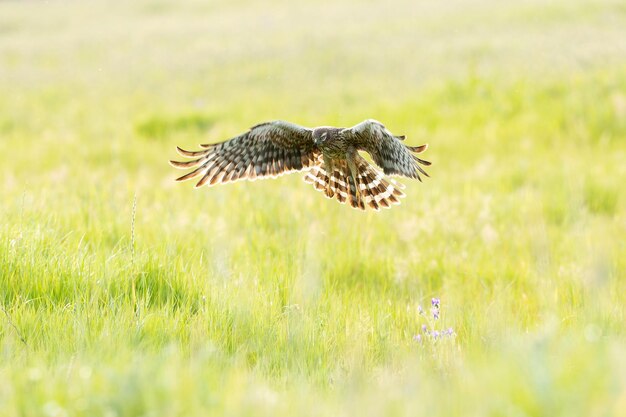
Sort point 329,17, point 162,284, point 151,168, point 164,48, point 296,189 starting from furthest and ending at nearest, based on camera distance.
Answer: point 329,17 < point 164,48 < point 151,168 < point 296,189 < point 162,284

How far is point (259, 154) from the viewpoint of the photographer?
5.89 meters

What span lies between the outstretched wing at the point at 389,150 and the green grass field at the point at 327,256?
63 centimetres

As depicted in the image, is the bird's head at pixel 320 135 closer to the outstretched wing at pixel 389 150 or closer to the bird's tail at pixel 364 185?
the outstretched wing at pixel 389 150

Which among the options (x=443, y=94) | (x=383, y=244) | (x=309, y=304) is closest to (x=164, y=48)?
(x=443, y=94)

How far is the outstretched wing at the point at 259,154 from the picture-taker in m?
5.74

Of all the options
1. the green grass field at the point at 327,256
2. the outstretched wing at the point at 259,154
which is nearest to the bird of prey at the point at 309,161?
the outstretched wing at the point at 259,154

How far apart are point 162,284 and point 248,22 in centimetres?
2844

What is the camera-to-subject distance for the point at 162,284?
4.19 metres

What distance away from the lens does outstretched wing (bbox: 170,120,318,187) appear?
574cm

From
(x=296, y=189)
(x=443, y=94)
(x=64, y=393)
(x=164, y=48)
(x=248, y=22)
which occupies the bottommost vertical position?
(x=64, y=393)

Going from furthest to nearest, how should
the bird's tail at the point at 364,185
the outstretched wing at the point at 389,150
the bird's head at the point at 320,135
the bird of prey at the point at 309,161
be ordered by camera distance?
the bird's tail at the point at 364,185 → the bird of prey at the point at 309,161 → the bird's head at the point at 320,135 → the outstretched wing at the point at 389,150

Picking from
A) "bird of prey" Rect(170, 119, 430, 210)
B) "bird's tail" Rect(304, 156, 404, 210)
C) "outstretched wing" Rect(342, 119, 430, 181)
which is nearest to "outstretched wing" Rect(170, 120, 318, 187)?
"bird of prey" Rect(170, 119, 430, 210)

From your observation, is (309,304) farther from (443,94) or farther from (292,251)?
(443,94)

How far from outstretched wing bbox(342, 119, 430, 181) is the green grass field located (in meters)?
0.63
